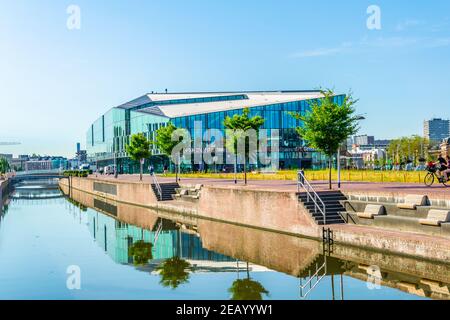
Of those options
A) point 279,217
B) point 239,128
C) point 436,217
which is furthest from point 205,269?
point 239,128

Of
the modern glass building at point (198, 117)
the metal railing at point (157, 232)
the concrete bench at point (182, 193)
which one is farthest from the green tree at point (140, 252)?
the modern glass building at point (198, 117)

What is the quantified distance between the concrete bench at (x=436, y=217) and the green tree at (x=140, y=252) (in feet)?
34.3

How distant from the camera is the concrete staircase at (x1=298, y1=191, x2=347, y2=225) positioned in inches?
864

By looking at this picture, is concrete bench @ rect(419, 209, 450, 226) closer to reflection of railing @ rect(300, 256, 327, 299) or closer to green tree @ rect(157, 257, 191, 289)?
reflection of railing @ rect(300, 256, 327, 299)

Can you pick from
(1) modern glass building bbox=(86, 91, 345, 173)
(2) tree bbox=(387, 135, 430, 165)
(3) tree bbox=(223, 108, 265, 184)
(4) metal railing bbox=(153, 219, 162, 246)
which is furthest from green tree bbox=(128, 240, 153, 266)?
(2) tree bbox=(387, 135, 430, 165)

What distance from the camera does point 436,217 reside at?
1742 cm

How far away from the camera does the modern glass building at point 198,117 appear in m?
82.3

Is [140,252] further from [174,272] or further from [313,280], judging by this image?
[313,280]

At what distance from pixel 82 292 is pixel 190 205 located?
2147 cm

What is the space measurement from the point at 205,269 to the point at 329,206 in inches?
291

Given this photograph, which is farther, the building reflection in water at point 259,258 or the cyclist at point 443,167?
the cyclist at point 443,167

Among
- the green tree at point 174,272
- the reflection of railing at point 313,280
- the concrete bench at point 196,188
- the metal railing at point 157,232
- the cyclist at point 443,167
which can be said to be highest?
the cyclist at point 443,167

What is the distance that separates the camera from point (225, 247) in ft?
72.2

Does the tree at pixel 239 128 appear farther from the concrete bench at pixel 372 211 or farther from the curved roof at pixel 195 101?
the curved roof at pixel 195 101
